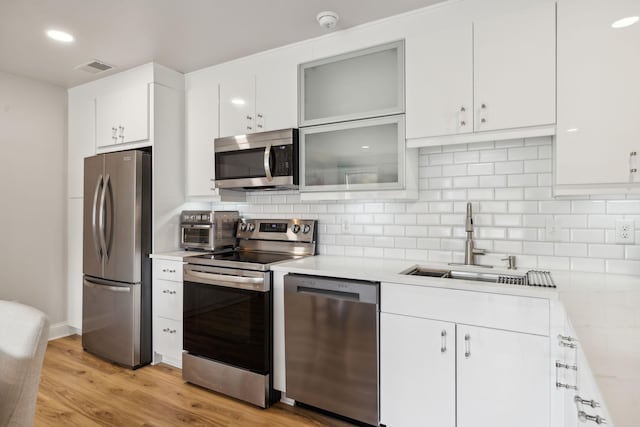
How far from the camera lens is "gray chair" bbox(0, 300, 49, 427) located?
1.08m

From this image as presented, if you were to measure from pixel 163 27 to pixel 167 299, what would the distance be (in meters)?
1.98

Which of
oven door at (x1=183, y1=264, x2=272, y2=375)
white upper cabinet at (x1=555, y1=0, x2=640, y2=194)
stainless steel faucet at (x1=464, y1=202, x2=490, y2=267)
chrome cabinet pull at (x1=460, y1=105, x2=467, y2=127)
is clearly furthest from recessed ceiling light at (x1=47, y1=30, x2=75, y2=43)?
white upper cabinet at (x1=555, y1=0, x2=640, y2=194)

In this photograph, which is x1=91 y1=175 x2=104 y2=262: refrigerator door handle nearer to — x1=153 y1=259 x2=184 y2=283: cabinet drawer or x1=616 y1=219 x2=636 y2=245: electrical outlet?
x1=153 y1=259 x2=184 y2=283: cabinet drawer

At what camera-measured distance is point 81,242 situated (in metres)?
3.57

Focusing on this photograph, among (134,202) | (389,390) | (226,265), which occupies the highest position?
(134,202)

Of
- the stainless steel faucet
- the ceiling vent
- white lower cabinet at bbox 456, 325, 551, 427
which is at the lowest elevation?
white lower cabinet at bbox 456, 325, 551, 427

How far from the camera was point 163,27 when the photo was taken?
2.43m

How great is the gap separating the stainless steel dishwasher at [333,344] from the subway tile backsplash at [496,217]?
0.68m

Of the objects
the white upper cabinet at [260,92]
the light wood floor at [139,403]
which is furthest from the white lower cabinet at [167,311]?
the white upper cabinet at [260,92]

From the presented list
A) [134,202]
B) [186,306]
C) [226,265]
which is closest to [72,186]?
[134,202]

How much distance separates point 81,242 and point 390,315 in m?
3.15

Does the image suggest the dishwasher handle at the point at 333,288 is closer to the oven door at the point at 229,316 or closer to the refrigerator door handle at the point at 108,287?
the oven door at the point at 229,316

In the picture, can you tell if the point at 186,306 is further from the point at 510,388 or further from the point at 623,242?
the point at 623,242

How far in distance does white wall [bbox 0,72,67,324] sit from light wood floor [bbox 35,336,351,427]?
889 millimetres
